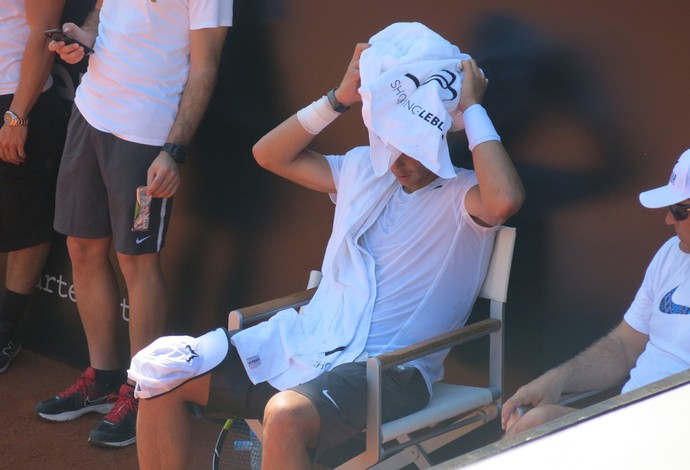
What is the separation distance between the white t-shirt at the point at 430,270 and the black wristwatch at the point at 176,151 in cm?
101

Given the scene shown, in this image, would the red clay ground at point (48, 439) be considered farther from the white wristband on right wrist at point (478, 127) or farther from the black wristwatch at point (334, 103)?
the white wristband on right wrist at point (478, 127)

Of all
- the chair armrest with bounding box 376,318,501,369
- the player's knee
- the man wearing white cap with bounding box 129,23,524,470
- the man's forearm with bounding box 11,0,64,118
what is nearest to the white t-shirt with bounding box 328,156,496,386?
the man wearing white cap with bounding box 129,23,524,470

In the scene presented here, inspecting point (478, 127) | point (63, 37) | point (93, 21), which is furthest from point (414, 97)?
point (93, 21)

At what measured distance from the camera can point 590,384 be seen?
2.92 m

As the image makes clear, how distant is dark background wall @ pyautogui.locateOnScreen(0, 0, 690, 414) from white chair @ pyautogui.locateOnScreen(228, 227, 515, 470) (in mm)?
284

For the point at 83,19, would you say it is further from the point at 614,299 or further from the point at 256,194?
the point at 614,299

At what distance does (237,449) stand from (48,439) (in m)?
0.99

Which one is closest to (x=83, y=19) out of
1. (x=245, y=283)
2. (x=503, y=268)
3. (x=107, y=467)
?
(x=245, y=283)

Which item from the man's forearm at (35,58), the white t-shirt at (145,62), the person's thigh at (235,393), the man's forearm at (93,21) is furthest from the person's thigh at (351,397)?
the man's forearm at (35,58)

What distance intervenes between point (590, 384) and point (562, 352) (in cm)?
48

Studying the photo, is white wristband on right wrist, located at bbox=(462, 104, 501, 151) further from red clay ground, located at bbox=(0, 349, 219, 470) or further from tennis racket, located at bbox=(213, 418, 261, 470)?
red clay ground, located at bbox=(0, 349, 219, 470)

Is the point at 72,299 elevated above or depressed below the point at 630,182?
below

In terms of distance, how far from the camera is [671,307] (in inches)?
107

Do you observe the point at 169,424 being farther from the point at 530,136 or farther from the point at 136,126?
the point at 530,136
